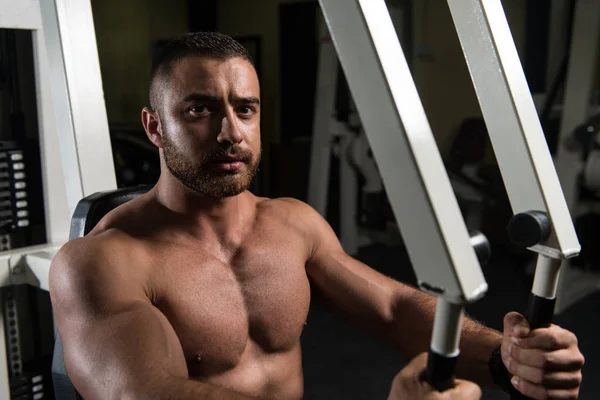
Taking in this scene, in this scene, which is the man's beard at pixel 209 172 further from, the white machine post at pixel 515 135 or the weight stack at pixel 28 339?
the weight stack at pixel 28 339

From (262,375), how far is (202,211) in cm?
33

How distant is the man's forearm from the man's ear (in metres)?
0.60

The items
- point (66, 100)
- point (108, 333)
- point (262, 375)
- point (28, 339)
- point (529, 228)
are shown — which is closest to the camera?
point (529, 228)

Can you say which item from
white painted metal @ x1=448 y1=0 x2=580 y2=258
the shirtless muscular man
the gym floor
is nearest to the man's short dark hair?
the shirtless muscular man

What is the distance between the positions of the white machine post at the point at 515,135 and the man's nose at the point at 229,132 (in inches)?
16.6

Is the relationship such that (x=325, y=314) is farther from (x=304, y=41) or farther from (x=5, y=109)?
(x=304, y=41)

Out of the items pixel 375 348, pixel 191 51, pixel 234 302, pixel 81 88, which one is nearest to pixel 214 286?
pixel 234 302

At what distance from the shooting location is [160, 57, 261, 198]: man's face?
3.28 feet

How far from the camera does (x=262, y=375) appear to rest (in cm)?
110

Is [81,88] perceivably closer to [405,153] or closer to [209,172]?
[209,172]

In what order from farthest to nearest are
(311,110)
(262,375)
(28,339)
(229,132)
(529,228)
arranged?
(311,110) < (28,339) < (262,375) < (229,132) < (529,228)

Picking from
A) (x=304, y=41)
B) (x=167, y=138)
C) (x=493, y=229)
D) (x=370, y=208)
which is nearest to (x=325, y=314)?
(x=370, y=208)

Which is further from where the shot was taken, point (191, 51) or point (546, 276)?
point (191, 51)

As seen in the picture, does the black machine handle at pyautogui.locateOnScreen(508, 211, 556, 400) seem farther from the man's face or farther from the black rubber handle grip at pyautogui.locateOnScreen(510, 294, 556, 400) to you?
the man's face
